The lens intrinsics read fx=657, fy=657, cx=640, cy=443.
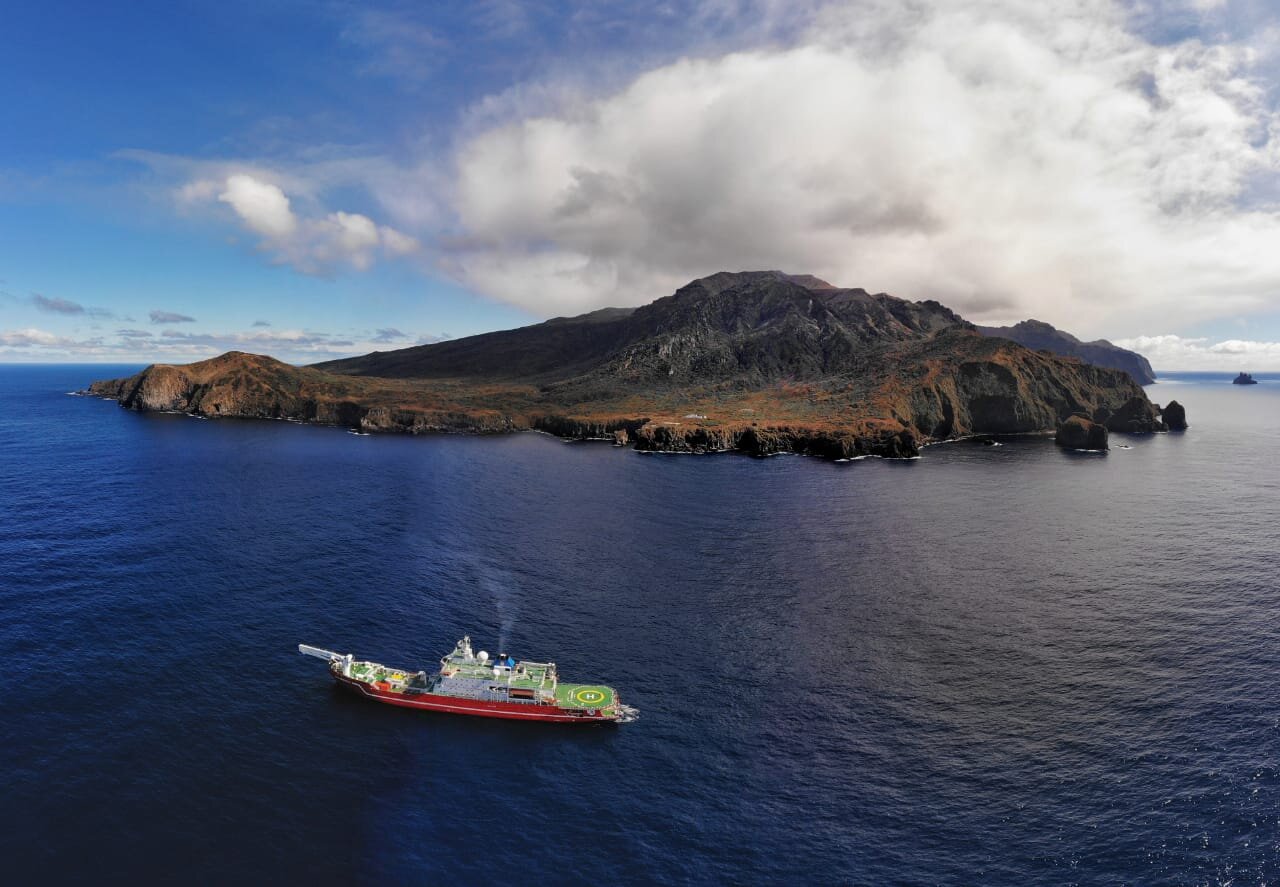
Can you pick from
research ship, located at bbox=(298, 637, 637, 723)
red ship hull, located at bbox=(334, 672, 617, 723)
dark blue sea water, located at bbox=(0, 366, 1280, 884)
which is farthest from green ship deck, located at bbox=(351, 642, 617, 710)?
dark blue sea water, located at bbox=(0, 366, 1280, 884)

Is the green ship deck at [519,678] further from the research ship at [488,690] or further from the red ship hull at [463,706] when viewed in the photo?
the red ship hull at [463,706]

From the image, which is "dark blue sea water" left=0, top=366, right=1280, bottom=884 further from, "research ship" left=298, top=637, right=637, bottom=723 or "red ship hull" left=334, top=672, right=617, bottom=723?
"research ship" left=298, top=637, right=637, bottom=723

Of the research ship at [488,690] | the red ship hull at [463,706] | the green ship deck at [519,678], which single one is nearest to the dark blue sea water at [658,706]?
the red ship hull at [463,706]

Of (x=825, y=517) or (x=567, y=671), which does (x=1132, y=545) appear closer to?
Result: (x=825, y=517)

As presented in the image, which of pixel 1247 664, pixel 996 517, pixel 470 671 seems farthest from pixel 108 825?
pixel 996 517

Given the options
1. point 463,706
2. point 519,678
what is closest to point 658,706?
point 519,678

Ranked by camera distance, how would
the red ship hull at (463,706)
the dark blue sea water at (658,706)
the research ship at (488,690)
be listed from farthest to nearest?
1. the red ship hull at (463,706)
2. the research ship at (488,690)
3. the dark blue sea water at (658,706)
